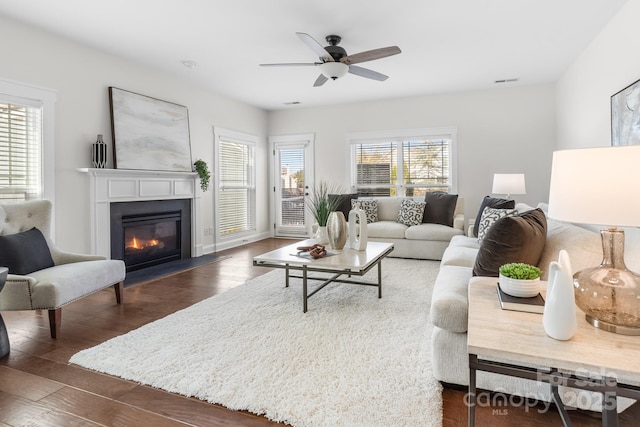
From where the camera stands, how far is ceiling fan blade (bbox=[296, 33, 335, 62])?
294 cm

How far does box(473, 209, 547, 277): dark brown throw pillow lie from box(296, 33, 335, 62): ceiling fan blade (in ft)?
6.84

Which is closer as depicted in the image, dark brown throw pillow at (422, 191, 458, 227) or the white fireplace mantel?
the white fireplace mantel

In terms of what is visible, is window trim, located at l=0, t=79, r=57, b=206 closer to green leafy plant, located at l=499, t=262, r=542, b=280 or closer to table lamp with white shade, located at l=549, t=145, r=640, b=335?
green leafy plant, located at l=499, t=262, r=542, b=280

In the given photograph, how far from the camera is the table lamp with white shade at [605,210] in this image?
1.06m

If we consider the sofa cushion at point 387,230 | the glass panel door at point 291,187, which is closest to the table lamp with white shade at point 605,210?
the sofa cushion at point 387,230

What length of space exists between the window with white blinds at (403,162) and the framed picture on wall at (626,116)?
2879 mm

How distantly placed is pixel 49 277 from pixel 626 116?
4.68 m

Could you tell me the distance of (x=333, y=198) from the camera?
6.04m

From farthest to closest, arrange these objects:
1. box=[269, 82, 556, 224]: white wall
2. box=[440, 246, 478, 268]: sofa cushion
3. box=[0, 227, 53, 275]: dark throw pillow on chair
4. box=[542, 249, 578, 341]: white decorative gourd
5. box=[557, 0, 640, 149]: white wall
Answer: box=[269, 82, 556, 224]: white wall, box=[557, 0, 640, 149]: white wall, box=[440, 246, 478, 268]: sofa cushion, box=[0, 227, 53, 275]: dark throw pillow on chair, box=[542, 249, 578, 341]: white decorative gourd

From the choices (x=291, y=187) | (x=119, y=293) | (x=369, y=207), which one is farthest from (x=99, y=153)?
(x=291, y=187)

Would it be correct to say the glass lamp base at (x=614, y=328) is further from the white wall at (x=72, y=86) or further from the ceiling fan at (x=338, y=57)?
the white wall at (x=72, y=86)

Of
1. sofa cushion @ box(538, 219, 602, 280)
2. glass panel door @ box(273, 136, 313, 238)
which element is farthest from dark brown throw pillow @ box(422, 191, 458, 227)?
sofa cushion @ box(538, 219, 602, 280)

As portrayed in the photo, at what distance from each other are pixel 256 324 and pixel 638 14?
3882 millimetres

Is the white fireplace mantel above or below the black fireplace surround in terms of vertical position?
above
